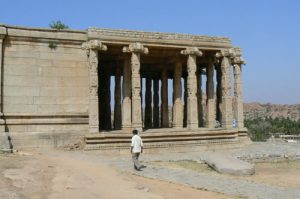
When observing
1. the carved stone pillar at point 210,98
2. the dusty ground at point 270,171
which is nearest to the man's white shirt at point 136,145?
the dusty ground at point 270,171

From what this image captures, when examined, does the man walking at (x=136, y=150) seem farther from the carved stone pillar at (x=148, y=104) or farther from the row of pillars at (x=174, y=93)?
the carved stone pillar at (x=148, y=104)

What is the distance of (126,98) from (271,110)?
12839cm

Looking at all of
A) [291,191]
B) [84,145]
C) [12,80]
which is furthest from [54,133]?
[291,191]

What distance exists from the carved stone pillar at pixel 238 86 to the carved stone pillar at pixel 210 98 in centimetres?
202

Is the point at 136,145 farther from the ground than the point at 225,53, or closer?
closer

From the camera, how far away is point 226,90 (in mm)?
25031

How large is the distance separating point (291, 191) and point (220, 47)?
515 inches

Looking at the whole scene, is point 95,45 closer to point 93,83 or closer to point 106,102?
point 93,83

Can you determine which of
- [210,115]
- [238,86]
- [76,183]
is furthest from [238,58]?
[76,183]

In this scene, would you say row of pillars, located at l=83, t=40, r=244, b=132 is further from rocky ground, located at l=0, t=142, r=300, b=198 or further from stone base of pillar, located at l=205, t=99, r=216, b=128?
rocky ground, located at l=0, t=142, r=300, b=198

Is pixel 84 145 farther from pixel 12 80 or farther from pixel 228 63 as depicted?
pixel 228 63

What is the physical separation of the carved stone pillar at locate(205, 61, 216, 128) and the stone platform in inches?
54.5

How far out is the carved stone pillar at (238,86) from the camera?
2708cm

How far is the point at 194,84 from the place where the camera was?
23578 millimetres
